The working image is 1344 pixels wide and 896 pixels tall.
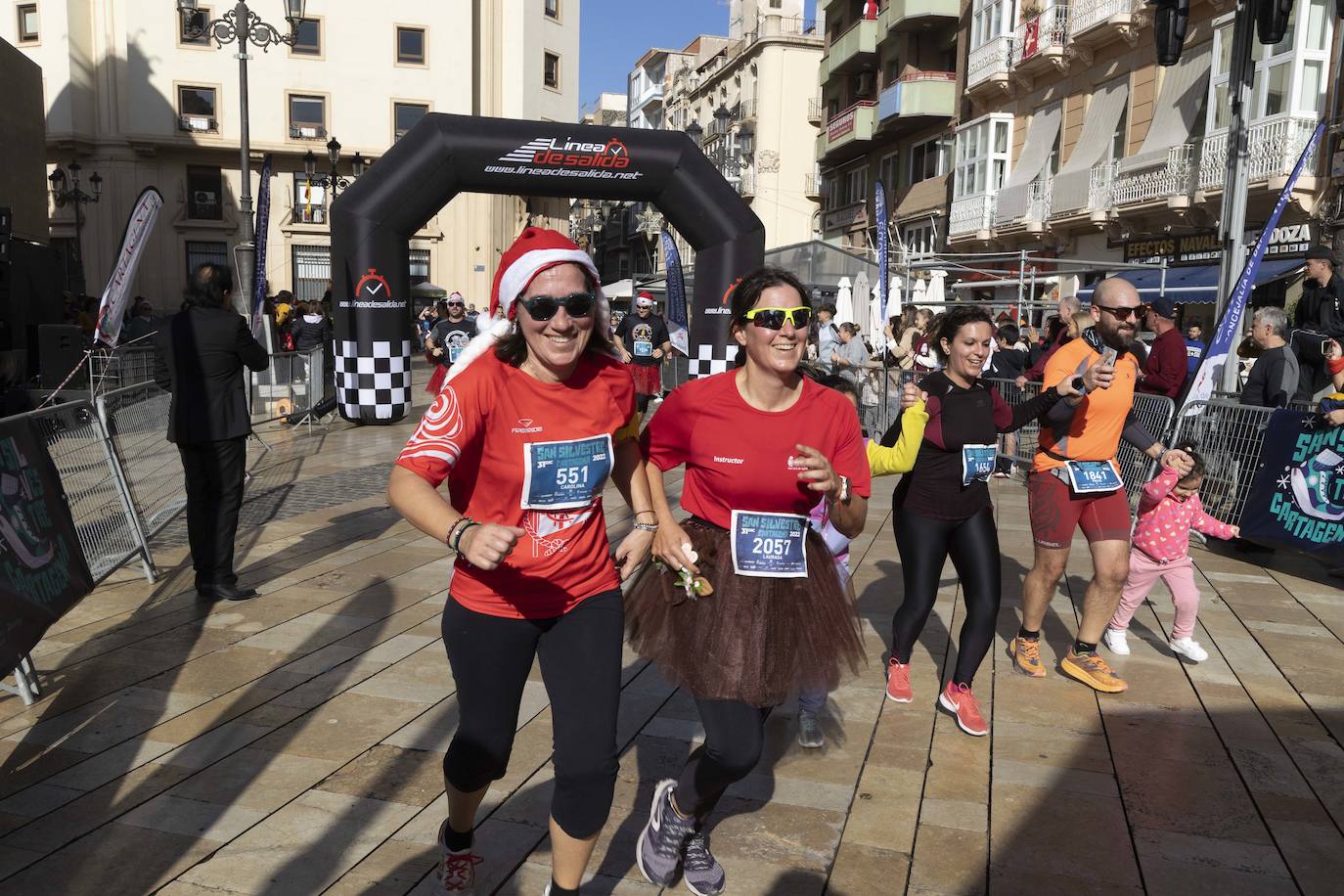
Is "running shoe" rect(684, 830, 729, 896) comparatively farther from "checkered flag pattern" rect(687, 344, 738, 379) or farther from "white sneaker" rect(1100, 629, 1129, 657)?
"checkered flag pattern" rect(687, 344, 738, 379)

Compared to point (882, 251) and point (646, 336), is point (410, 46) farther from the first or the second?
point (882, 251)

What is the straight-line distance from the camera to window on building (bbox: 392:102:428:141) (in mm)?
39562

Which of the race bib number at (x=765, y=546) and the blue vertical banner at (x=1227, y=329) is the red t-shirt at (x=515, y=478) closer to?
the race bib number at (x=765, y=546)

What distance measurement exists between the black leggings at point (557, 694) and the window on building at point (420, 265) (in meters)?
37.9

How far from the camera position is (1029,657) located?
5348 mm

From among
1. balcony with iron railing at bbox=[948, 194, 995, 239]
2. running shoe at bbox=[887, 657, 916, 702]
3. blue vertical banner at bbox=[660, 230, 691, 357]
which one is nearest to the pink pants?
running shoe at bbox=[887, 657, 916, 702]

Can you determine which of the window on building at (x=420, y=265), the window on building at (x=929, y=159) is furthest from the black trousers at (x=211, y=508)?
the window on building at (x=420, y=265)

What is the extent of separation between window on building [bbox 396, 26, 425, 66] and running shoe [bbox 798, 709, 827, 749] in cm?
3962

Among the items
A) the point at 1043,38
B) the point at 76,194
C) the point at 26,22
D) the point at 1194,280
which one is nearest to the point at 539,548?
the point at 1194,280

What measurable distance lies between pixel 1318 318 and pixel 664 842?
27.1ft

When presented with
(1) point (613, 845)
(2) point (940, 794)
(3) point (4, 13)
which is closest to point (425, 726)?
(1) point (613, 845)

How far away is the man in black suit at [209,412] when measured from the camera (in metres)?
6.30

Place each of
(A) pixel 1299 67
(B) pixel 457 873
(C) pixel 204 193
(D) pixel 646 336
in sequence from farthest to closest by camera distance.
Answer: (C) pixel 204 193
(A) pixel 1299 67
(D) pixel 646 336
(B) pixel 457 873

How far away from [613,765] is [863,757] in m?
1.76
